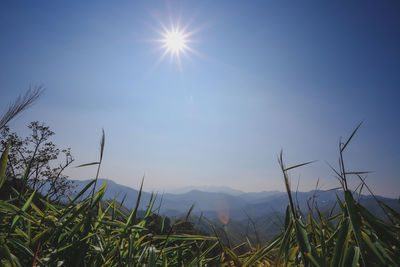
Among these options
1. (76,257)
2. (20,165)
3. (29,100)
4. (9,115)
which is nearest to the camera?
(76,257)

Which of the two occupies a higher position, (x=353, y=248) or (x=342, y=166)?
(x=342, y=166)

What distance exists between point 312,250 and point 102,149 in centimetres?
118

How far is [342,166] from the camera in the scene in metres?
0.97

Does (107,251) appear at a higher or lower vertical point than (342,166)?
lower

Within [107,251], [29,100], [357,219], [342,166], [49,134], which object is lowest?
[107,251]

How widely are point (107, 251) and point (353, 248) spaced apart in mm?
1287

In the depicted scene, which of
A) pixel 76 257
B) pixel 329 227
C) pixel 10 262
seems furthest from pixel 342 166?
pixel 10 262

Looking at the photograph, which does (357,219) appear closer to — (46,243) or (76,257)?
(76,257)

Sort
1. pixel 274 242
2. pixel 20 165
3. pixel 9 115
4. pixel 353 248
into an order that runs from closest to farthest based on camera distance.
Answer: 1. pixel 353 248
2. pixel 274 242
3. pixel 9 115
4. pixel 20 165

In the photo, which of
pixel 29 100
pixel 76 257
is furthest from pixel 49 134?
pixel 76 257

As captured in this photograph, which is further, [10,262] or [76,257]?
[76,257]

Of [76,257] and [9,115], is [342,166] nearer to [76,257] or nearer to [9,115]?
[76,257]

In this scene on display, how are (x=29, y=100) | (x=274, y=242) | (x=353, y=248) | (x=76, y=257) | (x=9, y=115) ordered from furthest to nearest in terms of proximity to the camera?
(x=29, y=100) → (x=9, y=115) → (x=274, y=242) → (x=76, y=257) → (x=353, y=248)

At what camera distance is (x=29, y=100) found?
191 cm
